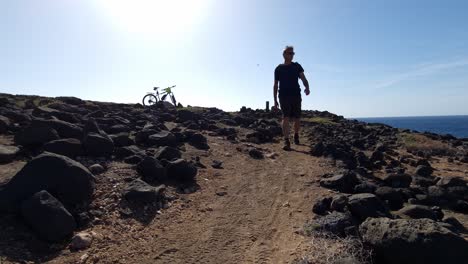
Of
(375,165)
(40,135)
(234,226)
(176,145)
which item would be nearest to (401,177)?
(375,165)

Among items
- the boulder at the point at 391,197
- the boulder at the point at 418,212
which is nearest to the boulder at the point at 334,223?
the boulder at the point at 418,212

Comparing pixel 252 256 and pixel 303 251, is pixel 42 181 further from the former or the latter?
pixel 303 251

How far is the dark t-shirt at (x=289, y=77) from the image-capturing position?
1248 centimetres

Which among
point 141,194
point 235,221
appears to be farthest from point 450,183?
point 141,194

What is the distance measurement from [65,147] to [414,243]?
6519 millimetres

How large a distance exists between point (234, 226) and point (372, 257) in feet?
6.61

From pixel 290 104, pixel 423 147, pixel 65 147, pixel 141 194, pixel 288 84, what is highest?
pixel 288 84

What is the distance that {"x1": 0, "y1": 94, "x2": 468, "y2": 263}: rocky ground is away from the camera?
5070mm

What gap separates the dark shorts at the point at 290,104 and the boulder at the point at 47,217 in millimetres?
8219

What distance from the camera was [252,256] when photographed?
17.1 ft

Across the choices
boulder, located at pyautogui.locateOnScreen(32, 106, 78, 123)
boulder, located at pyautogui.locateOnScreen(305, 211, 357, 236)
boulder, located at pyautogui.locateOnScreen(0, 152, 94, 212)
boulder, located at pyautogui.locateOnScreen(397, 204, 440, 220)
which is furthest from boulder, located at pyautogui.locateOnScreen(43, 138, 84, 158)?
boulder, located at pyautogui.locateOnScreen(397, 204, 440, 220)

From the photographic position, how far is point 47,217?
5.35 meters

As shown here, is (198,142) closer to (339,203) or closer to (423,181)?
(423,181)

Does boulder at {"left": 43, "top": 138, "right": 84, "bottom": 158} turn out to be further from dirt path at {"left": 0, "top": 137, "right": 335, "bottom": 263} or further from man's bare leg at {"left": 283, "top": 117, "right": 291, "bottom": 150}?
man's bare leg at {"left": 283, "top": 117, "right": 291, "bottom": 150}
